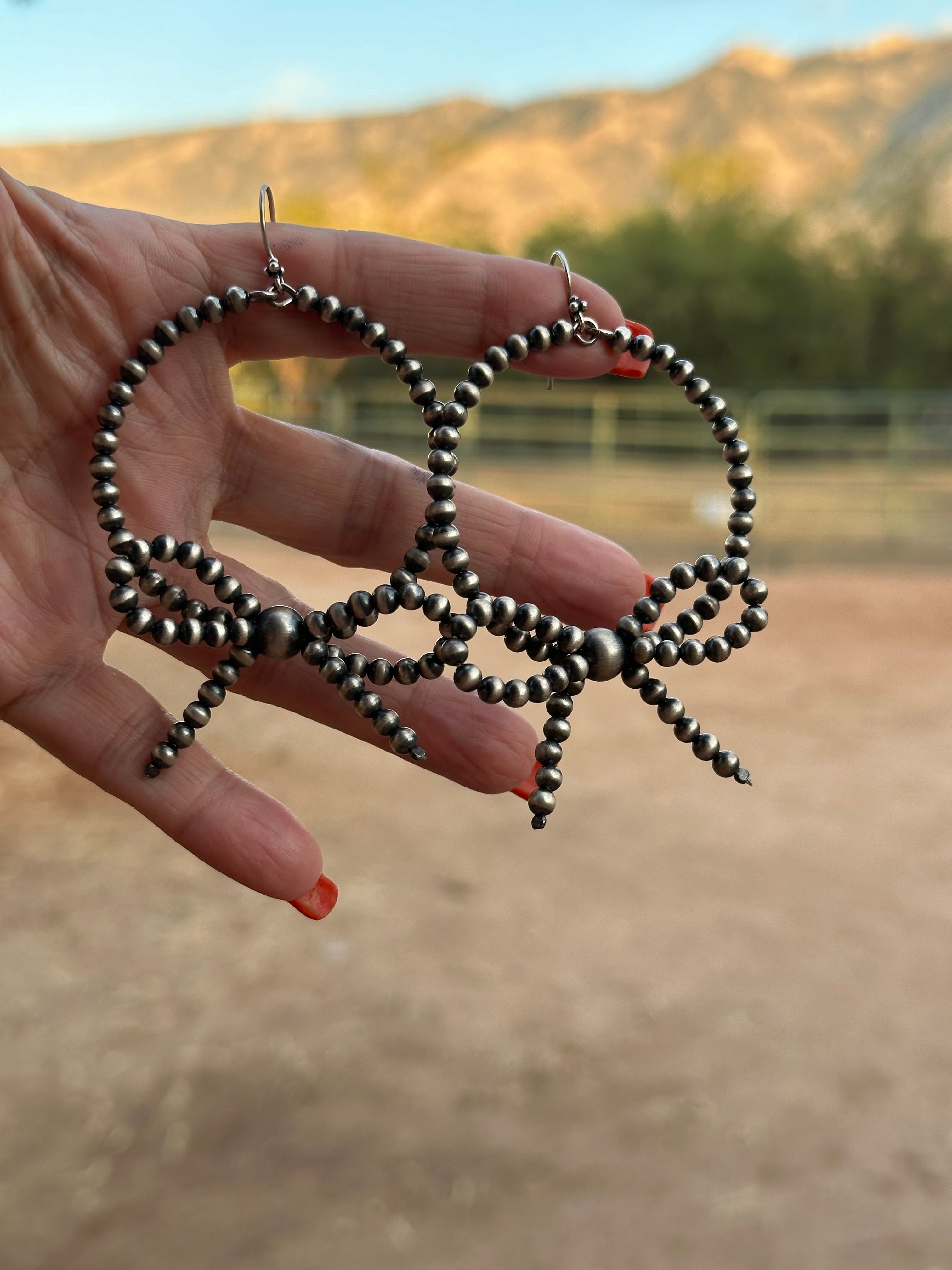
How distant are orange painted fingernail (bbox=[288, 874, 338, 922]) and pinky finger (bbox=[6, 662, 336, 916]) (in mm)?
40

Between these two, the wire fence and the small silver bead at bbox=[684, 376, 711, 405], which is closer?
the small silver bead at bbox=[684, 376, 711, 405]

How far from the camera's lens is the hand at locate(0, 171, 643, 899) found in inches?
50.1

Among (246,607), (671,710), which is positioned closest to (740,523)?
(671,710)

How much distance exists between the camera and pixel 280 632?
1.20m

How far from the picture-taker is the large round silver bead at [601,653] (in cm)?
122

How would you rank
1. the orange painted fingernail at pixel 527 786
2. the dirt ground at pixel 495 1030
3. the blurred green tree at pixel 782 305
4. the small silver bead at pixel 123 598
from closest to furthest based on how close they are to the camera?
the small silver bead at pixel 123 598, the orange painted fingernail at pixel 527 786, the dirt ground at pixel 495 1030, the blurred green tree at pixel 782 305

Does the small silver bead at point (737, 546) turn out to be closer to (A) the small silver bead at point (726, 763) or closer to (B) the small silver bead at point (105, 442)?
(A) the small silver bead at point (726, 763)

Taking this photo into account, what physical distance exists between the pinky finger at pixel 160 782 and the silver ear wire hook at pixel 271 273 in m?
0.45

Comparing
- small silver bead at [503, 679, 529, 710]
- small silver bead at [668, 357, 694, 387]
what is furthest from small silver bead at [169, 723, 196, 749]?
small silver bead at [668, 357, 694, 387]

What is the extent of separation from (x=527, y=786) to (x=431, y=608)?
0.32m

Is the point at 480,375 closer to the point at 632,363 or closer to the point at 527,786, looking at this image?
the point at 632,363

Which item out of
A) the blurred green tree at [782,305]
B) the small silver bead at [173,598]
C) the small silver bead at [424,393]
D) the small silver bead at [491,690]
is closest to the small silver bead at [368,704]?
the small silver bead at [491,690]

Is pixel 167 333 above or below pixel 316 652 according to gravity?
above

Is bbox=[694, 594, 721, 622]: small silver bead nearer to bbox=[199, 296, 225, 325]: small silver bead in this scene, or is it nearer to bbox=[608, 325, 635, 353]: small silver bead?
bbox=[608, 325, 635, 353]: small silver bead
